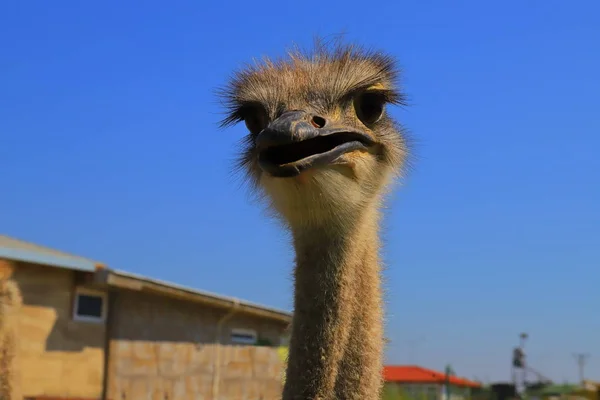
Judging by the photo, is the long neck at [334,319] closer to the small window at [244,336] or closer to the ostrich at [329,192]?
the ostrich at [329,192]

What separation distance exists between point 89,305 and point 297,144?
29.8ft

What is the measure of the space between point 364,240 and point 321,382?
0.63m

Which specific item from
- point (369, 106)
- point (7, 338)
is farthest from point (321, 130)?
point (7, 338)

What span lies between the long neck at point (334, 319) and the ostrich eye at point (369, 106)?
342 mm

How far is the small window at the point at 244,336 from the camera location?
14266mm

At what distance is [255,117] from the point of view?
3553 mm

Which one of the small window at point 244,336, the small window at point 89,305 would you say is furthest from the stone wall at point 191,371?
the small window at point 89,305

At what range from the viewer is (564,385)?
911 cm

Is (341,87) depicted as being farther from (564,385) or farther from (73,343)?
(73,343)

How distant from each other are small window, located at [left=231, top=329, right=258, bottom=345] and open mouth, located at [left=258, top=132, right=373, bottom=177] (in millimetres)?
11287

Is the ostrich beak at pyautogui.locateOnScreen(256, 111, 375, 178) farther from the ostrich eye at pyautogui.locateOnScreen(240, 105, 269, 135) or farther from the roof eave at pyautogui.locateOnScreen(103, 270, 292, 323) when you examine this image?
the roof eave at pyautogui.locateOnScreen(103, 270, 292, 323)

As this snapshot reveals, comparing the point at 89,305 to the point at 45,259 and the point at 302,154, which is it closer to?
the point at 45,259

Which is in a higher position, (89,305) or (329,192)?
(89,305)

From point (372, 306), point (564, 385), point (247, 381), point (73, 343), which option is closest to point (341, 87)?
point (372, 306)
